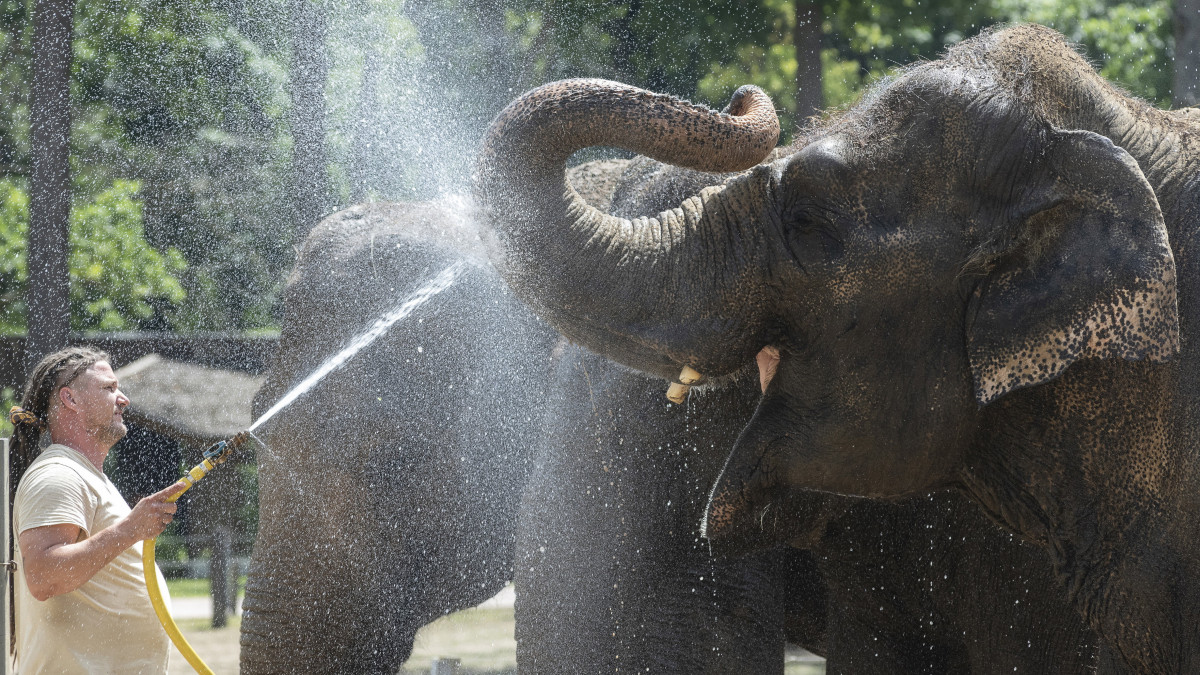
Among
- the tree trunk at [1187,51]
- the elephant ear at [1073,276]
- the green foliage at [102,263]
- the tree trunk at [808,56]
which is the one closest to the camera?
the elephant ear at [1073,276]

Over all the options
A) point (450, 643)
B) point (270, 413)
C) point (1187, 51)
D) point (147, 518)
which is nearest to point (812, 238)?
point (147, 518)

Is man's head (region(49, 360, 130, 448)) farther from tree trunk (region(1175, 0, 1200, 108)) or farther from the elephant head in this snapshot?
tree trunk (region(1175, 0, 1200, 108))

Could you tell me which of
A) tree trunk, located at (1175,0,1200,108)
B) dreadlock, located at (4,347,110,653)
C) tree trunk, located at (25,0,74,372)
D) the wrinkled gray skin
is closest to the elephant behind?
the wrinkled gray skin

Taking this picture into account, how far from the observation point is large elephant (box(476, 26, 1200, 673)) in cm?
248

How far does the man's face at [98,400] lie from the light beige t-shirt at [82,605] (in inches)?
4.6

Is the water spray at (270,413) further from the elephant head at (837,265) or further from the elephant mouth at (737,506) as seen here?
the elephant mouth at (737,506)

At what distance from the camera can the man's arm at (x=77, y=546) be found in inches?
136

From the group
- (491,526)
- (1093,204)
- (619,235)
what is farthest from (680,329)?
(491,526)

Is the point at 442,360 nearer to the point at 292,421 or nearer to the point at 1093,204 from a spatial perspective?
the point at 292,421

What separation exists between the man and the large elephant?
141 centimetres

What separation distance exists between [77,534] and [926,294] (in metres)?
2.37

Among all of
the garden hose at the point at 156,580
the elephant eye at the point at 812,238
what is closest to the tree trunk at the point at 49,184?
the garden hose at the point at 156,580

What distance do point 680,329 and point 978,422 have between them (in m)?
0.60

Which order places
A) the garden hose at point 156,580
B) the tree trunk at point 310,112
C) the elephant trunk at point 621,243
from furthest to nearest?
the tree trunk at point 310,112
the garden hose at point 156,580
the elephant trunk at point 621,243
